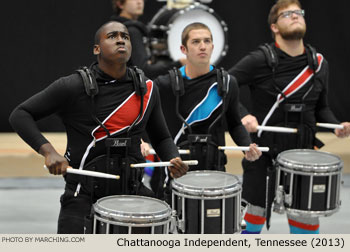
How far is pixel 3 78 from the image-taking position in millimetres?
7336

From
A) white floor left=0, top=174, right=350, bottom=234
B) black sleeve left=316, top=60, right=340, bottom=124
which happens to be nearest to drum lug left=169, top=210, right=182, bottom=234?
black sleeve left=316, top=60, right=340, bottom=124

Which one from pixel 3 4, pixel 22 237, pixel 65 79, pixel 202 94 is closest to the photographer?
pixel 22 237

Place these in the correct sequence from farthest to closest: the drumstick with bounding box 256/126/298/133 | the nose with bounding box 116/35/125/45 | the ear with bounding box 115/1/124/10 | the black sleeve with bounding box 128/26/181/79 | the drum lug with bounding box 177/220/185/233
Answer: the ear with bounding box 115/1/124/10
the black sleeve with bounding box 128/26/181/79
the drumstick with bounding box 256/126/298/133
the drum lug with bounding box 177/220/185/233
the nose with bounding box 116/35/125/45

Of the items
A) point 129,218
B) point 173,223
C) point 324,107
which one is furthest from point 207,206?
point 324,107

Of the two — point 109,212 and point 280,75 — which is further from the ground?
point 280,75

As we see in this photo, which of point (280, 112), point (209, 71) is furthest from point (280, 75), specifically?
point (209, 71)

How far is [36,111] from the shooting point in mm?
3564

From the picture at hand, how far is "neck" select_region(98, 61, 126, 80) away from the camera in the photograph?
12.0 feet

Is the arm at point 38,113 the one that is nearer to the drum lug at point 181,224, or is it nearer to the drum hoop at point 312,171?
the drum lug at point 181,224

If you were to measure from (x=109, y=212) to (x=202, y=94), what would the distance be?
128 cm

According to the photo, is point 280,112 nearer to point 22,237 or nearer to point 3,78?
point 22,237

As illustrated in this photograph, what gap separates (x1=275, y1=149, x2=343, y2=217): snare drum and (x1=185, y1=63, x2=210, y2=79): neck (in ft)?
2.22

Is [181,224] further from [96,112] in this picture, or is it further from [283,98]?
[283,98]

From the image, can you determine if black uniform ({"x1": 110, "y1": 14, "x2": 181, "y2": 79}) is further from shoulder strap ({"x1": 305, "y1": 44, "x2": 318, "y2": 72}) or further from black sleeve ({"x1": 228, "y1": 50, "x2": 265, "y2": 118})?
shoulder strap ({"x1": 305, "y1": 44, "x2": 318, "y2": 72})
